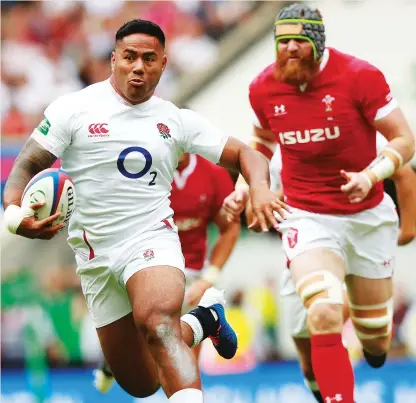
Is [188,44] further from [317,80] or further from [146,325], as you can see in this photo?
[146,325]

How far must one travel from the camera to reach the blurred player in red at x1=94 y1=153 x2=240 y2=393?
828 centimetres

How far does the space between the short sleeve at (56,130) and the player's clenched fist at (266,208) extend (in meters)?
1.09

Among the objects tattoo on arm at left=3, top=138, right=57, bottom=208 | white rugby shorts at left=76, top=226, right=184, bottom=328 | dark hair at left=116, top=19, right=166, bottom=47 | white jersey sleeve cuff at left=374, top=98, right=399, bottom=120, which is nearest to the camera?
tattoo on arm at left=3, top=138, right=57, bottom=208

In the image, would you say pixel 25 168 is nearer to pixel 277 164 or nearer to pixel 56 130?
pixel 56 130

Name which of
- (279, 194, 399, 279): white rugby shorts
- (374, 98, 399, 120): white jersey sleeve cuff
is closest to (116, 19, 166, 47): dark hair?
(374, 98, 399, 120): white jersey sleeve cuff

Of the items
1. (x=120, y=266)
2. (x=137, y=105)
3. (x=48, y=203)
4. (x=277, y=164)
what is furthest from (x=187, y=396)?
(x=277, y=164)

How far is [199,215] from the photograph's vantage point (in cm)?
838

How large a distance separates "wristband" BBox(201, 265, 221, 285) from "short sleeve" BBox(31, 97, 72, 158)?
2.55 meters

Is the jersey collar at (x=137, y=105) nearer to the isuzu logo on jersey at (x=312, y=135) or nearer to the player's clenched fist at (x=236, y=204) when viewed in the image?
the player's clenched fist at (x=236, y=204)

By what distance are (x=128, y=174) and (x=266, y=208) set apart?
831mm

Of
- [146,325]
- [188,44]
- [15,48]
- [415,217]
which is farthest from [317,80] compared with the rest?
[15,48]

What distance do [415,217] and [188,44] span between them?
7465 millimetres

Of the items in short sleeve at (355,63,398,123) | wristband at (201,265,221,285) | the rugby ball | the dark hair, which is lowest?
wristband at (201,265,221,285)

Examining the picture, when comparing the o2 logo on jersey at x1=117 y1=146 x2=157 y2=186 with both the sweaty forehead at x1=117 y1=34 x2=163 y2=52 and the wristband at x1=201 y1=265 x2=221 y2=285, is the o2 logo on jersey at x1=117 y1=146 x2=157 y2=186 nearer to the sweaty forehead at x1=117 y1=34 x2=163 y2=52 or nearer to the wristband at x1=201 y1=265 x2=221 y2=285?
the sweaty forehead at x1=117 y1=34 x2=163 y2=52
